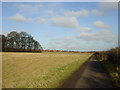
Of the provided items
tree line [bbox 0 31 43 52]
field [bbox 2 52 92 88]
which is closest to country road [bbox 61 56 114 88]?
field [bbox 2 52 92 88]

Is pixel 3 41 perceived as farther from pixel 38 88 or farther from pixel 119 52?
pixel 38 88

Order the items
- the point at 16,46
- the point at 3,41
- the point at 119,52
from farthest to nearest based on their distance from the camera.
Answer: the point at 16,46, the point at 3,41, the point at 119,52

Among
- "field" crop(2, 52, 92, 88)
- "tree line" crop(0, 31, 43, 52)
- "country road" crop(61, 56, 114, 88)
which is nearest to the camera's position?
"country road" crop(61, 56, 114, 88)

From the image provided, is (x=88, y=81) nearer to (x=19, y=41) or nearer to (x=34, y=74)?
(x=34, y=74)

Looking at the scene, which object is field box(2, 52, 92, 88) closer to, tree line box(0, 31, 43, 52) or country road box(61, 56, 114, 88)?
country road box(61, 56, 114, 88)

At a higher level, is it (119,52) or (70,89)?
(119,52)

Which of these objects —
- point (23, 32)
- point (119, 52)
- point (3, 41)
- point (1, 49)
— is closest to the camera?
point (119, 52)

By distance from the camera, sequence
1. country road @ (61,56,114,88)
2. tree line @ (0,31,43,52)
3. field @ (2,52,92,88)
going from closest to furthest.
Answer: country road @ (61,56,114,88), field @ (2,52,92,88), tree line @ (0,31,43,52)

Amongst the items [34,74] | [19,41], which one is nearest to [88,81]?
[34,74]

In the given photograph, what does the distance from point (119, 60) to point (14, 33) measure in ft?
338

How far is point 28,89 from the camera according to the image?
914cm

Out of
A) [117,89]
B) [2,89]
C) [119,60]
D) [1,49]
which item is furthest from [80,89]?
[1,49]

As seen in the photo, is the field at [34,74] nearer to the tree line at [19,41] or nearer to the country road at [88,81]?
the country road at [88,81]

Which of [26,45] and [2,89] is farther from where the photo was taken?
[26,45]
